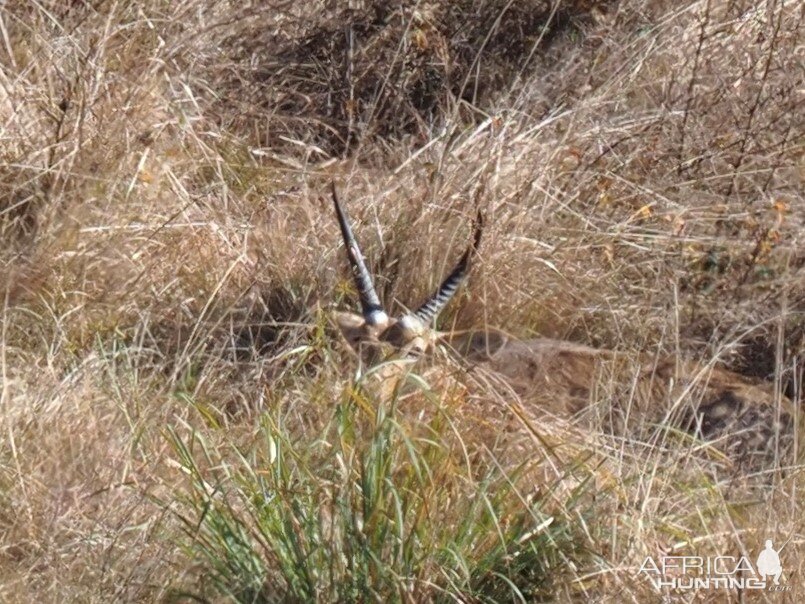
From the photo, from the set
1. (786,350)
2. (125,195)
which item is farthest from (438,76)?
(786,350)

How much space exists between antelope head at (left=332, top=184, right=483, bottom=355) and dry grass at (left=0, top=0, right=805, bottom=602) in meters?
0.21

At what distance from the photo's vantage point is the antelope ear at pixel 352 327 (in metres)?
6.12

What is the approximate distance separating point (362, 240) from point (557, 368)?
3.96 ft

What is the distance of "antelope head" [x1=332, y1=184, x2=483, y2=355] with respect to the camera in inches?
238

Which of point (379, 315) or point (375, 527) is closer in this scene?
point (375, 527)

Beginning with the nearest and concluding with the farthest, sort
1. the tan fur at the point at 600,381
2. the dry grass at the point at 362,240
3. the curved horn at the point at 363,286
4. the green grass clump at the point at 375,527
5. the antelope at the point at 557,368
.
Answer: the green grass clump at the point at 375,527 < the dry grass at the point at 362,240 < the tan fur at the point at 600,381 < the antelope at the point at 557,368 < the curved horn at the point at 363,286

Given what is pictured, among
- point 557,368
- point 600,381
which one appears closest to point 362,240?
point 557,368

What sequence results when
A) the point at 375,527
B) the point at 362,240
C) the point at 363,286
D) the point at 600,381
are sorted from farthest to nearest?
the point at 362,240, the point at 363,286, the point at 600,381, the point at 375,527

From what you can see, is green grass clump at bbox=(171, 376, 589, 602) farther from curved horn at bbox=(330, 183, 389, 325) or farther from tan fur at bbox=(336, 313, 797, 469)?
curved horn at bbox=(330, 183, 389, 325)

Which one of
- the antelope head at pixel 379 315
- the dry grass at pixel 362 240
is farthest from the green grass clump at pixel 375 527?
the antelope head at pixel 379 315

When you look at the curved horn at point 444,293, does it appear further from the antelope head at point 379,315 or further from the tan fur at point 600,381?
the tan fur at point 600,381

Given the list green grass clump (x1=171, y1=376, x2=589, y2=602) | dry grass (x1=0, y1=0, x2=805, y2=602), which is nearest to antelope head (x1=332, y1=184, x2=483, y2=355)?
dry grass (x1=0, y1=0, x2=805, y2=602)

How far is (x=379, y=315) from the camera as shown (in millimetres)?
6199

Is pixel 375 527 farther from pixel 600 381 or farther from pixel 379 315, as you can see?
pixel 379 315
